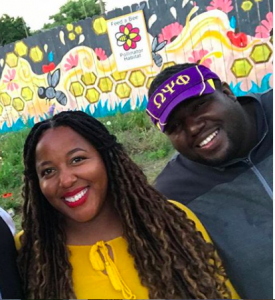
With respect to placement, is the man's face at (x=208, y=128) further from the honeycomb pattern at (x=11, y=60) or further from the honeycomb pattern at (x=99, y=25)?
the honeycomb pattern at (x=11, y=60)

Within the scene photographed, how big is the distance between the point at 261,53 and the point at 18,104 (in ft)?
14.3

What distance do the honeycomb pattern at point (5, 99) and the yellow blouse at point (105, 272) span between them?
6.42 meters

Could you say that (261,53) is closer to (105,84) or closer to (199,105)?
(105,84)

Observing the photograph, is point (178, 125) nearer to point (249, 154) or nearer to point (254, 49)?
point (249, 154)

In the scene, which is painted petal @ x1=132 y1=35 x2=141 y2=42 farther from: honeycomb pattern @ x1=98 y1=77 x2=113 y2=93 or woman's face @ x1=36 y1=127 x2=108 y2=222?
woman's face @ x1=36 y1=127 x2=108 y2=222

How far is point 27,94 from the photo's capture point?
23.7 feet

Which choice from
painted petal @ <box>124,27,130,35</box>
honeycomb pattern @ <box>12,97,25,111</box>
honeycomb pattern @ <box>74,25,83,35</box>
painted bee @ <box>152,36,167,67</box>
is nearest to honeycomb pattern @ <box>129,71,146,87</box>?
painted bee @ <box>152,36,167,67</box>

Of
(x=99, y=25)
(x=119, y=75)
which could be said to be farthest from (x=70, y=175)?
(x=99, y=25)

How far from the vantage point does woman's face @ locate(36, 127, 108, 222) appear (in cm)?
141

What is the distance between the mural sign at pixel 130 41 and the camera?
5742 mm

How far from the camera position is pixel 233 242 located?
1717mm

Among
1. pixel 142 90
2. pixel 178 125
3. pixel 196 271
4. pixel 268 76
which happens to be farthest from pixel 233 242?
pixel 142 90

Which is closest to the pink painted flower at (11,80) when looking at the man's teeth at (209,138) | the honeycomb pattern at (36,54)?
the honeycomb pattern at (36,54)

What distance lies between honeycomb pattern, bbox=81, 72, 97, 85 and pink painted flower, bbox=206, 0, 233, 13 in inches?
85.2
